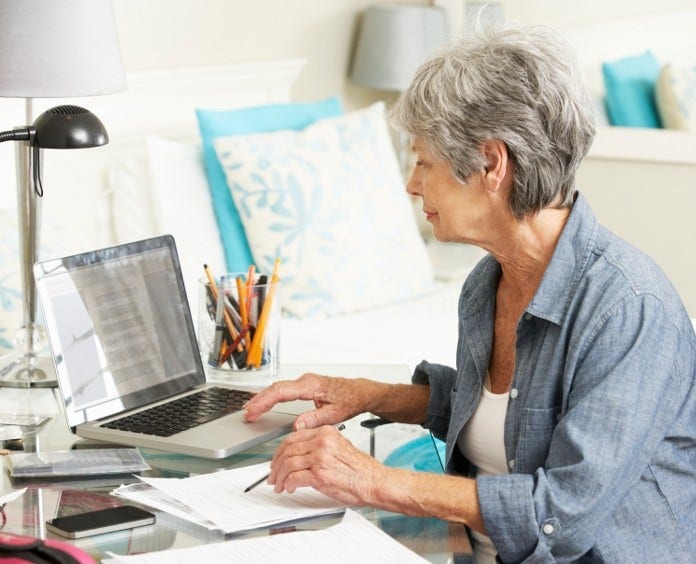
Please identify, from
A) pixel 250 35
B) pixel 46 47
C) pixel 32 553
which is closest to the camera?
pixel 32 553

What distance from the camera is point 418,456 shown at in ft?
5.02

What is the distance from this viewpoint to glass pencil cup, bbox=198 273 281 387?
1763 millimetres

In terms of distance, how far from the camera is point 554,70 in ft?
4.35

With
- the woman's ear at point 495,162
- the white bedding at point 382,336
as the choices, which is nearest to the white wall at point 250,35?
the white bedding at point 382,336

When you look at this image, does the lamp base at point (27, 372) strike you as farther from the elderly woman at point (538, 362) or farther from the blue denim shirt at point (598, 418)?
the blue denim shirt at point (598, 418)

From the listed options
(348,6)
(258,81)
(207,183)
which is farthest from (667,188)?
(207,183)

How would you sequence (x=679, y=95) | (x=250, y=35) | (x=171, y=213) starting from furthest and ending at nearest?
(x=679, y=95) < (x=250, y=35) < (x=171, y=213)

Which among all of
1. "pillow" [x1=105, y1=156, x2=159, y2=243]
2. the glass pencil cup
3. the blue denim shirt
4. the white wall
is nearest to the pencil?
the glass pencil cup

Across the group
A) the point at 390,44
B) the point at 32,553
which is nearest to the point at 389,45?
the point at 390,44

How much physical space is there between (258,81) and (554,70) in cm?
194

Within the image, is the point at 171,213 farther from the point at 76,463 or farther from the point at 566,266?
the point at 566,266

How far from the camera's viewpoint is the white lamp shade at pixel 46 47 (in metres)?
1.73

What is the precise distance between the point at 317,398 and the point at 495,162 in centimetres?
42

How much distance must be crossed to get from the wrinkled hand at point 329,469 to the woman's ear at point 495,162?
0.37 metres
